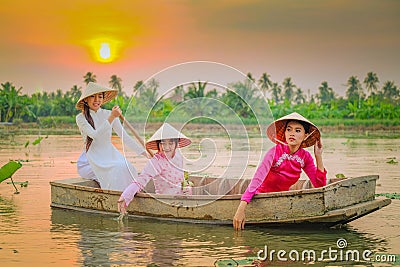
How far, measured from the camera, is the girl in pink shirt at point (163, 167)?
6199mm

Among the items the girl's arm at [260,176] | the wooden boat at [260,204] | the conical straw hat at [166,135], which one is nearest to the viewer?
the wooden boat at [260,204]

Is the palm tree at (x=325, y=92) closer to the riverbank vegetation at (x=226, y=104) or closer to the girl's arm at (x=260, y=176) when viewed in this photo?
the riverbank vegetation at (x=226, y=104)

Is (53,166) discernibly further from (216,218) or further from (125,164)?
(216,218)

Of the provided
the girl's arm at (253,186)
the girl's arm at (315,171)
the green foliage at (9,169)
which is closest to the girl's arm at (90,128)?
the green foliage at (9,169)

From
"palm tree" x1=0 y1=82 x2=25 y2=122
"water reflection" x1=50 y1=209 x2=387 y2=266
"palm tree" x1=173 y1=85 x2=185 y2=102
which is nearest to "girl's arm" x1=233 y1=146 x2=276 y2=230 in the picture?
"water reflection" x1=50 y1=209 x2=387 y2=266

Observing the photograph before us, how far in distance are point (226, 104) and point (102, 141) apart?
1.37m

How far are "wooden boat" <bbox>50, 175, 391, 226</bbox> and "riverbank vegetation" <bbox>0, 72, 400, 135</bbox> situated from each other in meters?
0.76

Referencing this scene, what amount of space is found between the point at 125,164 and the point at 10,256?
202 cm

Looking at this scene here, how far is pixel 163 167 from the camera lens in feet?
20.8

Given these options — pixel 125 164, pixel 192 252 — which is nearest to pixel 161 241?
pixel 192 252

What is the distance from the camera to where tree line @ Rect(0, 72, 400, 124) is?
6172 millimetres

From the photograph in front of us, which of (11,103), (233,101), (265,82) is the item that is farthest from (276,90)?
(233,101)

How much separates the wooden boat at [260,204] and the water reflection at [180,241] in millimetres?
102

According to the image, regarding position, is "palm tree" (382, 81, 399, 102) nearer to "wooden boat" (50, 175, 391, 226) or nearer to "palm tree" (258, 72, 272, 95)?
"palm tree" (258, 72, 272, 95)
